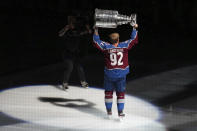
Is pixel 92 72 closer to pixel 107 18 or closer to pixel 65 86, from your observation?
pixel 65 86

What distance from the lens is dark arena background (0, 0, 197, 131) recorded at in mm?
7949

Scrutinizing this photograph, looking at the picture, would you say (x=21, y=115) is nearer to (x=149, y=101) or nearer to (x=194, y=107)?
(x=149, y=101)

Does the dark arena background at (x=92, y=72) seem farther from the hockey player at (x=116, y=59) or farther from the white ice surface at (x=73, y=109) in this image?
the hockey player at (x=116, y=59)

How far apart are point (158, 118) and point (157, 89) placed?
280 cm

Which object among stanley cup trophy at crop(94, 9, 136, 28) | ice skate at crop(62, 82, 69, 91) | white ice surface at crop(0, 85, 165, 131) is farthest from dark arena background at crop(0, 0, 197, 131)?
stanley cup trophy at crop(94, 9, 136, 28)

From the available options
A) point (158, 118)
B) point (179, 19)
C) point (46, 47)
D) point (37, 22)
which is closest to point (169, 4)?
point (179, 19)

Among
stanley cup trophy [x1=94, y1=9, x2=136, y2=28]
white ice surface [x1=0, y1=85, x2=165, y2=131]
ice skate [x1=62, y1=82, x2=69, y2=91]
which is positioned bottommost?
white ice surface [x1=0, y1=85, x2=165, y2=131]

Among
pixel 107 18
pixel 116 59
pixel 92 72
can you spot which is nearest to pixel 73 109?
pixel 116 59

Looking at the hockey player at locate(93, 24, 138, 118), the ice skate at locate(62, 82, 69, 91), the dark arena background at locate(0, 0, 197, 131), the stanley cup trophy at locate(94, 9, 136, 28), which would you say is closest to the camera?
the stanley cup trophy at locate(94, 9, 136, 28)

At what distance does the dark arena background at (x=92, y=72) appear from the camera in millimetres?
7949

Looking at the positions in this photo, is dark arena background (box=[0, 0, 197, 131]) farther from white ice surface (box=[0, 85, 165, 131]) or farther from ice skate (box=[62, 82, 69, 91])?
ice skate (box=[62, 82, 69, 91])

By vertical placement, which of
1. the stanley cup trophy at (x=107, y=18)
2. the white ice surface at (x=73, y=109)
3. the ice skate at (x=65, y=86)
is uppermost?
the stanley cup trophy at (x=107, y=18)

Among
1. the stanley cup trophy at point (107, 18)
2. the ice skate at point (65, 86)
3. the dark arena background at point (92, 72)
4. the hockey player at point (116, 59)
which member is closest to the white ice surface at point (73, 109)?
the dark arena background at point (92, 72)

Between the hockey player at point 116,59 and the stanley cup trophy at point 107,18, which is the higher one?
the stanley cup trophy at point 107,18
